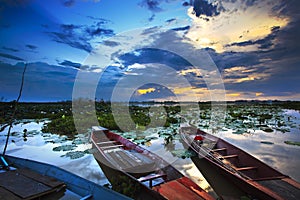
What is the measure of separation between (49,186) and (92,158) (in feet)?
7.36

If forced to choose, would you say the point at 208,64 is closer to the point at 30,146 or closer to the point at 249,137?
the point at 249,137

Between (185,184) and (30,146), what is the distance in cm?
497

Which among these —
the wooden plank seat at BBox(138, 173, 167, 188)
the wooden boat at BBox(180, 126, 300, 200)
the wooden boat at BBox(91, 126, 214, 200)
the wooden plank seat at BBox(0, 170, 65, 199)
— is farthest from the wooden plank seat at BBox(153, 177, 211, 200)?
the wooden plank seat at BBox(0, 170, 65, 199)

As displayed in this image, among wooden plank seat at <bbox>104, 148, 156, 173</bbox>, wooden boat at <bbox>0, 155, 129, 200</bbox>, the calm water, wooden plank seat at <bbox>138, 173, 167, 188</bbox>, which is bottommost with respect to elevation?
the calm water

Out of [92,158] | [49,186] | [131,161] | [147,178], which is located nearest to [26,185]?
[49,186]

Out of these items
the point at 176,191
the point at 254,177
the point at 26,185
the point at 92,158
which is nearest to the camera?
the point at 26,185

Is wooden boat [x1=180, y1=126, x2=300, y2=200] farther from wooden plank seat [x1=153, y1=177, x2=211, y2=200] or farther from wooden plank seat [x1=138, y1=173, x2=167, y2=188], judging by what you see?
wooden plank seat [x1=138, y1=173, x2=167, y2=188]

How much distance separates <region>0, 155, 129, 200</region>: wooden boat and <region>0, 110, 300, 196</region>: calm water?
0.98m

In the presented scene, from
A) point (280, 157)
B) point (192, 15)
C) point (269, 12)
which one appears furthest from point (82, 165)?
point (269, 12)

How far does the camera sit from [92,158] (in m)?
4.38

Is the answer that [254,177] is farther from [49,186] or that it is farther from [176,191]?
[49,186]

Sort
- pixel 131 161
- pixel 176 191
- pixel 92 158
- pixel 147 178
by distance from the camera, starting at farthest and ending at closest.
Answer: pixel 92 158 < pixel 131 161 < pixel 147 178 < pixel 176 191

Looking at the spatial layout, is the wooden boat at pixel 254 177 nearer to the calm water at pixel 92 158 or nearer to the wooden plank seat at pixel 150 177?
the calm water at pixel 92 158

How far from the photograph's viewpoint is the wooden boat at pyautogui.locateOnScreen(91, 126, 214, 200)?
229 cm
